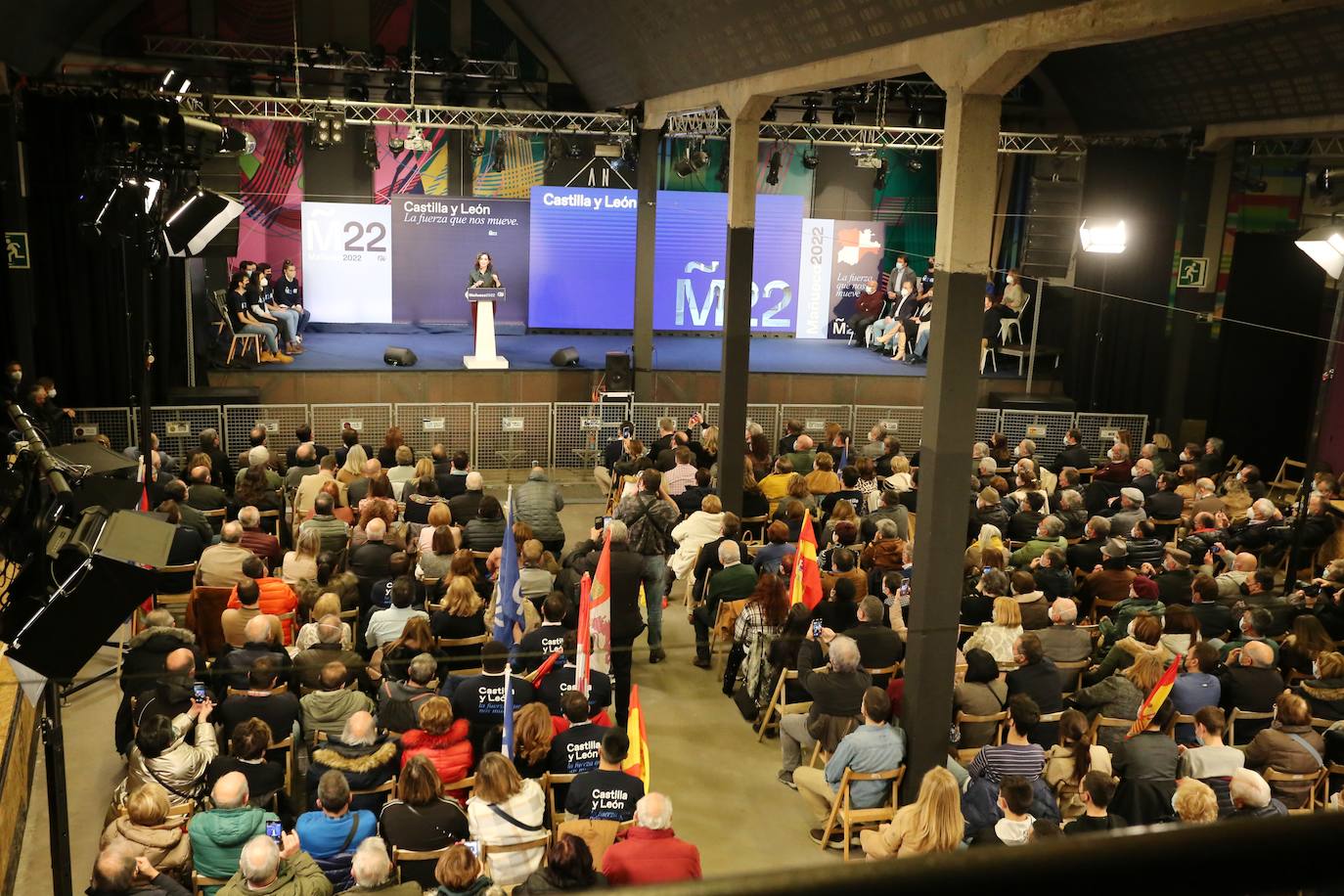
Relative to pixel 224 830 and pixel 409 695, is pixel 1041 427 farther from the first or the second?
pixel 224 830

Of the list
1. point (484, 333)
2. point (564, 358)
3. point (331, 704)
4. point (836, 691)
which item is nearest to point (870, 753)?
point (836, 691)

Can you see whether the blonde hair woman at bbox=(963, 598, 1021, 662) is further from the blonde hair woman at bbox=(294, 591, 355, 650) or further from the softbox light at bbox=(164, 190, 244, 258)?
the softbox light at bbox=(164, 190, 244, 258)

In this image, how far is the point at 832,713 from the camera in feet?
22.5

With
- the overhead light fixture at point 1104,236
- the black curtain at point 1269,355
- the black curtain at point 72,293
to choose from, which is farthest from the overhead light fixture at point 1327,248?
the black curtain at point 72,293

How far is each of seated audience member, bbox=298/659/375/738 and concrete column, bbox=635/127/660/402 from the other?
9.37 meters

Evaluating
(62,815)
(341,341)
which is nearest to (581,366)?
(341,341)

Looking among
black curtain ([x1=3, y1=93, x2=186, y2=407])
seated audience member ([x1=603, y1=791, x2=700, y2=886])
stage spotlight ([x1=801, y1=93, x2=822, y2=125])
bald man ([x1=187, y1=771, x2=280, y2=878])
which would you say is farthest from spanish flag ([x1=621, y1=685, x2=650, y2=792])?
stage spotlight ([x1=801, y1=93, x2=822, y2=125])

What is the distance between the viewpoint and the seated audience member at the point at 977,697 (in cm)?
687

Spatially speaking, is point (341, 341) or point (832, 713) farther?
point (341, 341)

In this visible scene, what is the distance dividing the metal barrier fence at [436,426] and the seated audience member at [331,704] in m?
7.56

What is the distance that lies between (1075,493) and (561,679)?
18.1 ft

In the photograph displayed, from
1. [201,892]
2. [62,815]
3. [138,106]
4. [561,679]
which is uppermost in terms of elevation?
[138,106]

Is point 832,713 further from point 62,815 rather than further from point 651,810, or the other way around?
point 62,815

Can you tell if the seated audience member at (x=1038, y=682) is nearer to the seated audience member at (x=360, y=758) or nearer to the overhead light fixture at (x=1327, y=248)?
the seated audience member at (x=360, y=758)
